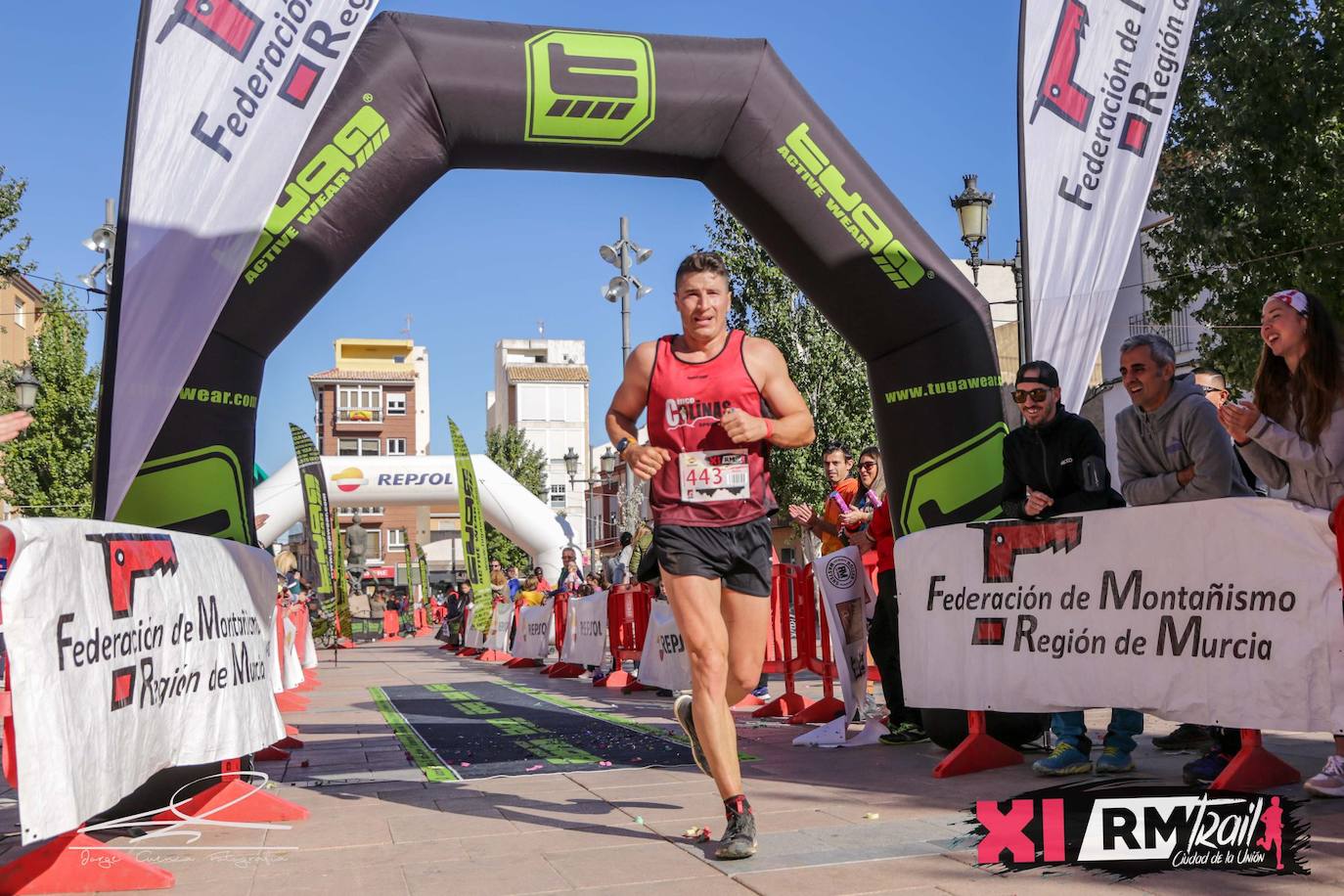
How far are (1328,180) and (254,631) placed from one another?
42.9ft

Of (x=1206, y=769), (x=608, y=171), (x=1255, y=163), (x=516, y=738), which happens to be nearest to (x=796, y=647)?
(x=516, y=738)

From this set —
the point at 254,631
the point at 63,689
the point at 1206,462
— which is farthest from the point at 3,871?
the point at 1206,462

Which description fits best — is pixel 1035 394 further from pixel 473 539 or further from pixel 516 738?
→ pixel 473 539

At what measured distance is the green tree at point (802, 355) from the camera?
30.0m

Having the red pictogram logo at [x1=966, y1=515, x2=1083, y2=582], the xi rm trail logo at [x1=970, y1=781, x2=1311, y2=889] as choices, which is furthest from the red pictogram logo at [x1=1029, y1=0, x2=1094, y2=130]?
the xi rm trail logo at [x1=970, y1=781, x2=1311, y2=889]

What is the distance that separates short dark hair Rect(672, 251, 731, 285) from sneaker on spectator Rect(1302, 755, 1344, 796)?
308 centimetres

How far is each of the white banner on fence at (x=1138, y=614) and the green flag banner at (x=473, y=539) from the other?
1791 centimetres

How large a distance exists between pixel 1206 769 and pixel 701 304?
293 centimetres

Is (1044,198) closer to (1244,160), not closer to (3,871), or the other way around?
(3,871)

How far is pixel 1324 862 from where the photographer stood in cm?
388

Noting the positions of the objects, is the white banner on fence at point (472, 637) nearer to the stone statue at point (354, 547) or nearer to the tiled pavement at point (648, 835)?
the stone statue at point (354, 547)

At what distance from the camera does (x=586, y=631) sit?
55.0 feet

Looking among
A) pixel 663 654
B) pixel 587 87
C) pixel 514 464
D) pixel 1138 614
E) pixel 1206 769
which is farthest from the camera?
pixel 514 464

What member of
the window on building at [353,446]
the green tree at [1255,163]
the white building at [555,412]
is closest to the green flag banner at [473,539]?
the green tree at [1255,163]
